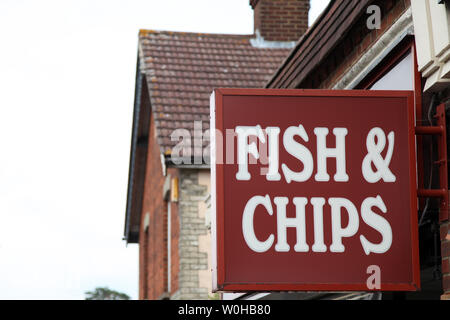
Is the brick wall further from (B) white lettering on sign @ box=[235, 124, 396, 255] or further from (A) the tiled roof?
(B) white lettering on sign @ box=[235, 124, 396, 255]

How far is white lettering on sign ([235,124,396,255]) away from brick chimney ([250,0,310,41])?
48.0 feet

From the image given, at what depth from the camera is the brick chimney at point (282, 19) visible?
20.4 meters

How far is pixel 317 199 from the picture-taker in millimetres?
5730

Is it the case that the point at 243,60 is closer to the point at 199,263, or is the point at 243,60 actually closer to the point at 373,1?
the point at 199,263

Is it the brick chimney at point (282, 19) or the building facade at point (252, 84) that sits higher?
the brick chimney at point (282, 19)

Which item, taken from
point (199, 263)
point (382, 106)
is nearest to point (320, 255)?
point (382, 106)

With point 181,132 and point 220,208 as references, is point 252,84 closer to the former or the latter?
point 181,132

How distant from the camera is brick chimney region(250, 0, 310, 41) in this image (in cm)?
2036

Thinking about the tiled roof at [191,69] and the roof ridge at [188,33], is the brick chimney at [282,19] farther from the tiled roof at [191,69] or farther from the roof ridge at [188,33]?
the tiled roof at [191,69]

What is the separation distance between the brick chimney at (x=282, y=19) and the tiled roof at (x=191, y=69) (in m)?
0.58

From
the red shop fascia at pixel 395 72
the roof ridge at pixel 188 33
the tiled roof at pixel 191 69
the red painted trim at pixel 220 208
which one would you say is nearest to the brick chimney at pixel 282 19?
the roof ridge at pixel 188 33

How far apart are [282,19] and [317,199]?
15.3 meters

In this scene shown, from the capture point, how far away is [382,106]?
584 cm
